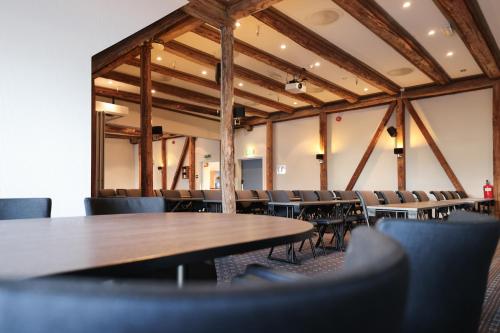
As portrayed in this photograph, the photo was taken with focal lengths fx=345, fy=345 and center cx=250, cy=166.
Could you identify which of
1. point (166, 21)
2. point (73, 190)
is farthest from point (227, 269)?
point (166, 21)

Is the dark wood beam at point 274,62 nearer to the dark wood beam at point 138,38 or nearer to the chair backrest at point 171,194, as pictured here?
the dark wood beam at point 138,38

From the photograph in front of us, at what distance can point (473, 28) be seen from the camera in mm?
5871

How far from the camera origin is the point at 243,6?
501 cm

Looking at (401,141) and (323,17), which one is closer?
(323,17)

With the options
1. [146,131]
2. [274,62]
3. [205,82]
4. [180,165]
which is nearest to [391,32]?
[274,62]

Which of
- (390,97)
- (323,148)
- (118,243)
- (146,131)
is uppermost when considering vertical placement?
(390,97)

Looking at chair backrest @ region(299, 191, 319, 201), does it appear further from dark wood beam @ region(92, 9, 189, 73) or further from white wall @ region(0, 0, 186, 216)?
white wall @ region(0, 0, 186, 216)

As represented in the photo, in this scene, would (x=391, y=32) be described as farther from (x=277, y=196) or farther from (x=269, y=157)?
(x=269, y=157)

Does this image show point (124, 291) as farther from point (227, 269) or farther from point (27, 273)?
point (227, 269)

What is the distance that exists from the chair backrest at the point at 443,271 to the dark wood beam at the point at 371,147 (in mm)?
10310

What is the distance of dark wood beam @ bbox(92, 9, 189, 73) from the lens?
5.48 meters

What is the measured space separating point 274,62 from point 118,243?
7.33 metres

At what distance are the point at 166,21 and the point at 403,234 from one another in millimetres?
5540

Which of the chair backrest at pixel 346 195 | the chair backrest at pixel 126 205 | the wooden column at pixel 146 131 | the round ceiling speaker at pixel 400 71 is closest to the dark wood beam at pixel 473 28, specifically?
the round ceiling speaker at pixel 400 71
